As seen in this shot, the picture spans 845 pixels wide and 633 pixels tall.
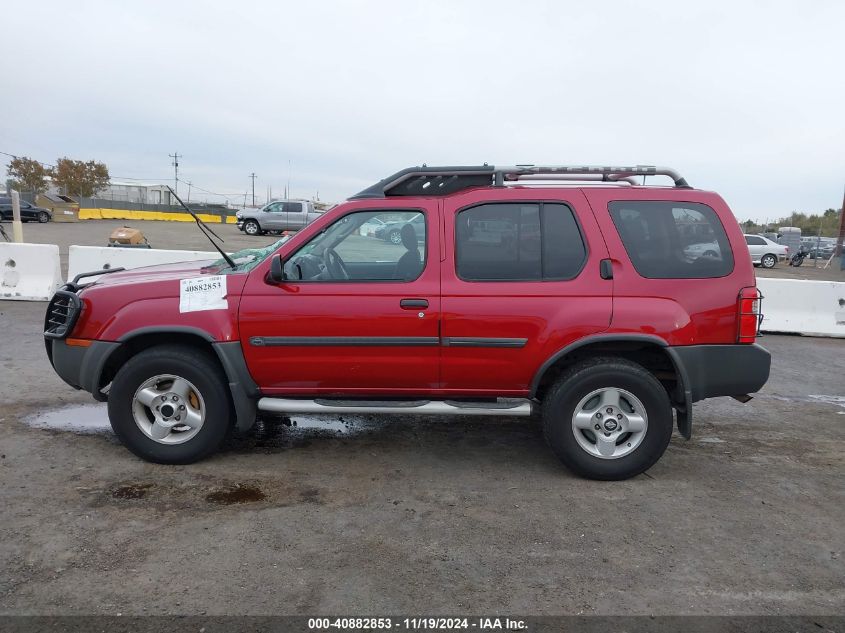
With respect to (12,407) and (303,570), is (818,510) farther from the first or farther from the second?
(12,407)

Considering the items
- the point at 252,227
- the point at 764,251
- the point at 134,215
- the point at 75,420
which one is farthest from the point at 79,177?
the point at 75,420

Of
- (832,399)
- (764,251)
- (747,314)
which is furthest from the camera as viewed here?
(764,251)

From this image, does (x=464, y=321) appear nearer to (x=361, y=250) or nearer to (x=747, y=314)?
(x=361, y=250)

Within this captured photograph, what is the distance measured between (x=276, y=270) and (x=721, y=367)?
9.80 ft

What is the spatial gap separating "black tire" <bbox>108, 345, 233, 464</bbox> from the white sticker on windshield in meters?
0.32

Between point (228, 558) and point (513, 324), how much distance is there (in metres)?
2.17

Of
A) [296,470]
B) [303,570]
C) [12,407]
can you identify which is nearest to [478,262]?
[296,470]

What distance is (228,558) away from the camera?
3.23 metres

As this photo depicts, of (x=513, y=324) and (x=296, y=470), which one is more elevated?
(x=513, y=324)

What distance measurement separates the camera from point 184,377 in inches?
167

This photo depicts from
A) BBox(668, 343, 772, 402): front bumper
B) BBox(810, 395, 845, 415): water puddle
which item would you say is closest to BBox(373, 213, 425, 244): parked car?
BBox(668, 343, 772, 402): front bumper

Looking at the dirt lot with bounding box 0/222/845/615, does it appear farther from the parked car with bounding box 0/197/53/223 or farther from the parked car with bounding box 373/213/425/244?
the parked car with bounding box 0/197/53/223

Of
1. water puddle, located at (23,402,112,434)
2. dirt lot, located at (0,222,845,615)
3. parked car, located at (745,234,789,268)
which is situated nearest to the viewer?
dirt lot, located at (0,222,845,615)

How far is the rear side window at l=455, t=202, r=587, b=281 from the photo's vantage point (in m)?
4.23
